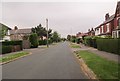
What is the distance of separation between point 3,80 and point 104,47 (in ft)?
73.2

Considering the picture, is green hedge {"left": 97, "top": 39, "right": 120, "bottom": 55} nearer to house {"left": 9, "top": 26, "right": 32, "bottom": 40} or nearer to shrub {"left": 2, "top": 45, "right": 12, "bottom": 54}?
shrub {"left": 2, "top": 45, "right": 12, "bottom": 54}

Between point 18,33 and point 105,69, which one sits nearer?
point 105,69

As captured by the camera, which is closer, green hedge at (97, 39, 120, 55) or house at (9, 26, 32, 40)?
green hedge at (97, 39, 120, 55)

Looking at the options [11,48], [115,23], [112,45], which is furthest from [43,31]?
[112,45]

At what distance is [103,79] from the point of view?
9219mm

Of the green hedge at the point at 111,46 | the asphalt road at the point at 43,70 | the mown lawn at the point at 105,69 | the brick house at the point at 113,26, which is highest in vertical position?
the brick house at the point at 113,26

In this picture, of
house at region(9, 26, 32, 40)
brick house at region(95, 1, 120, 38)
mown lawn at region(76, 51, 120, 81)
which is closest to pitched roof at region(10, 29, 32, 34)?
house at region(9, 26, 32, 40)

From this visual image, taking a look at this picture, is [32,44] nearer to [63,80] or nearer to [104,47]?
[104,47]

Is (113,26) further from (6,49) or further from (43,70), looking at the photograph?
(43,70)

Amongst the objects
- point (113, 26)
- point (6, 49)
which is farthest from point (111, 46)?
point (113, 26)

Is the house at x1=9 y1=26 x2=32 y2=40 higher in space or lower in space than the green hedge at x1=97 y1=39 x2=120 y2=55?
higher

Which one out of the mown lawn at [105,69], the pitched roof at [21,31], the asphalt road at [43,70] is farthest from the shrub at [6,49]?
the pitched roof at [21,31]

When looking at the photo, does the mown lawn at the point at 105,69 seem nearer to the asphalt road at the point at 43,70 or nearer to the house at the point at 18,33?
the asphalt road at the point at 43,70

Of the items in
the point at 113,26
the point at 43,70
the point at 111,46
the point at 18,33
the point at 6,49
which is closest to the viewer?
the point at 43,70
